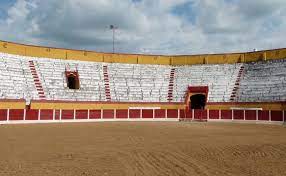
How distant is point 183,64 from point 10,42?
1882 centimetres

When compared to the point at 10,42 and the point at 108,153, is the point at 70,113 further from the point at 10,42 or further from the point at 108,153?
the point at 108,153

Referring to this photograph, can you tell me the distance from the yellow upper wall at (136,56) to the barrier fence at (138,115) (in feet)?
23.9

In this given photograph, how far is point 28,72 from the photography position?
31.7m

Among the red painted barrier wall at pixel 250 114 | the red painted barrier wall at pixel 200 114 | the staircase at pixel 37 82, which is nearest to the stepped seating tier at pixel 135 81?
the staircase at pixel 37 82

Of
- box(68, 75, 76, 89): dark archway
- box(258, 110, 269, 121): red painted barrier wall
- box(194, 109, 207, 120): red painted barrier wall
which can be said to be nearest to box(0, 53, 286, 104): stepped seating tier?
box(68, 75, 76, 89): dark archway

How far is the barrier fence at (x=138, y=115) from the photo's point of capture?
28.0 m

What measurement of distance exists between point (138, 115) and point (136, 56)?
8289mm

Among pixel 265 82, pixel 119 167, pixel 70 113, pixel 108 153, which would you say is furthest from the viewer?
pixel 265 82

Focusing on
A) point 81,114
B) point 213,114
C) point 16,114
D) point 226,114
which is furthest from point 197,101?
point 16,114

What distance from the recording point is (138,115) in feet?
111

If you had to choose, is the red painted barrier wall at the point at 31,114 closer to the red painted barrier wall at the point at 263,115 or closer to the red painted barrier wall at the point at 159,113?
the red painted barrier wall at the point at 159,113

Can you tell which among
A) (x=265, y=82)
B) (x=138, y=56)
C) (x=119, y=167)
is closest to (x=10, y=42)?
(x=138, y=56)

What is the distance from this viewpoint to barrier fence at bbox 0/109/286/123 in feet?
91.9

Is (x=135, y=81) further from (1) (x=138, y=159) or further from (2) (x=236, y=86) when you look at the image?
(1) (x=138, y=159)
